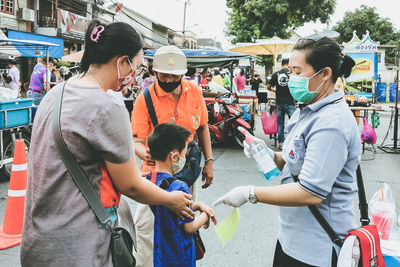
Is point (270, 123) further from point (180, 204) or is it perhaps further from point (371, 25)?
point (371, 25)

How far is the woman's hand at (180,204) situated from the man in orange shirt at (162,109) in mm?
881

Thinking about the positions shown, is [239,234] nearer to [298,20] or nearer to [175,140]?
[175,140]

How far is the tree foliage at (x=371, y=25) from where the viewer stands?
4138 cm

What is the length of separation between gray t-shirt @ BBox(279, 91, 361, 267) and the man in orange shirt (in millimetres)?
1221

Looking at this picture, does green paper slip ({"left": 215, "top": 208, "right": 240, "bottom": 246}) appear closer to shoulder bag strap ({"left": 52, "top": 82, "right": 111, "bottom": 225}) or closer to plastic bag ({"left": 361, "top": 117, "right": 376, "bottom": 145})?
shoulder bag strap ({"left": 52, "top": 82, "right": 111, "bottom": 225})

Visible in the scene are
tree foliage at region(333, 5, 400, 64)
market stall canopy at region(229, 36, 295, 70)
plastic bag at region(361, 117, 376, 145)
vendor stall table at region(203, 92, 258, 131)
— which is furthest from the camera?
tree foliage at region(333, 5, 400, 64)

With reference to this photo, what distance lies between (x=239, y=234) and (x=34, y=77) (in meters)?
7.52

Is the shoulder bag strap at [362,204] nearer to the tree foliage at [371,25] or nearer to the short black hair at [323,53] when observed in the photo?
the short black hair at [323,53]

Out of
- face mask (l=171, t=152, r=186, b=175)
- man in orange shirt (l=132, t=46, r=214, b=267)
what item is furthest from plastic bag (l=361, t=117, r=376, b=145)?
face mask (l=171, t=152, r=186, b=175)

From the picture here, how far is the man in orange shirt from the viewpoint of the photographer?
9.19 feet

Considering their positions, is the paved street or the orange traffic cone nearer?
the paved street

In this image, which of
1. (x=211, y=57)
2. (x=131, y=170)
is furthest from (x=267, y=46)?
(x=131, y=170)

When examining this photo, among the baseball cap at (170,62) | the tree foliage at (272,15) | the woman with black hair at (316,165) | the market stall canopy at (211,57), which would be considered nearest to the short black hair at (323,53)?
the woman with black hair at (316,165)

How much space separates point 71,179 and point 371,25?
46.8m
